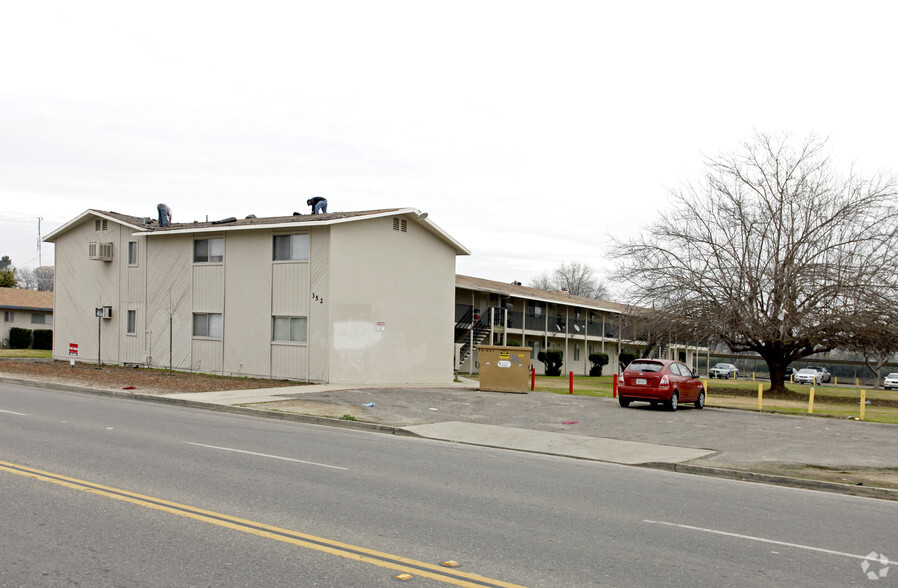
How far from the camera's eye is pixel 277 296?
26547mm

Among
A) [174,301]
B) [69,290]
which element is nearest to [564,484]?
[174,301]

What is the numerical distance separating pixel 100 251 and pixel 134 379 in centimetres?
1013

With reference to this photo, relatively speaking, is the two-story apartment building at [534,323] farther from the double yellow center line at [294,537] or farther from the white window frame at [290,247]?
the double yellow center line at [294,537]

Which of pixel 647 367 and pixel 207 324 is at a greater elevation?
pixel 207 324

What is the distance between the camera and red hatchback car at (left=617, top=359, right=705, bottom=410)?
21422 millimetres

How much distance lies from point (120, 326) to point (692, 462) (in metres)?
26.8

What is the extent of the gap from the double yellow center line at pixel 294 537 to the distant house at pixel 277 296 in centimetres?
1692

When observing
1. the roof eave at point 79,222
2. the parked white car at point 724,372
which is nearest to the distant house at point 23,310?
the roof eave at point 79,222

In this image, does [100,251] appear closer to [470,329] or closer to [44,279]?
[470,329]

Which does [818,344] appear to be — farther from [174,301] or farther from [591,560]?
[591,560]

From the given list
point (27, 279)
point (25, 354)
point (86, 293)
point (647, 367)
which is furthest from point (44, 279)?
point (647, 367)

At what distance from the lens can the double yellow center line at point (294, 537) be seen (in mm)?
5605

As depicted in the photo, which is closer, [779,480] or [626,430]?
[779,480]

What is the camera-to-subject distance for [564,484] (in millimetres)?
9953
